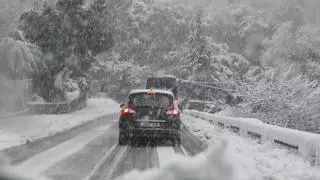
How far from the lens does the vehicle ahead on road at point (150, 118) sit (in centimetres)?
1612

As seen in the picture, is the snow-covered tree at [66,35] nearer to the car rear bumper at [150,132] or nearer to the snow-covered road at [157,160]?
the snow-covered road at [157,160]

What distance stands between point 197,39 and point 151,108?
51.1 meters

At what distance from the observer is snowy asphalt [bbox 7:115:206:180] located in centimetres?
1004

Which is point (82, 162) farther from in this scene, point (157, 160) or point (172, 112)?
point (172, 112)

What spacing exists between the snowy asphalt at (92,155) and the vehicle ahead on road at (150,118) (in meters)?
0.39

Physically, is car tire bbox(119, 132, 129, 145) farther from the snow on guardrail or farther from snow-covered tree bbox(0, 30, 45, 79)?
snow-covered tree bbox(0, 30, 45, 79)

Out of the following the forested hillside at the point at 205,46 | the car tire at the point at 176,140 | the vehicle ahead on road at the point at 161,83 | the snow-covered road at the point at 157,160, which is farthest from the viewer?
the vehicle ahead on road at the point at 161,83

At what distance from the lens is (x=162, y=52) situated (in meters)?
93.3

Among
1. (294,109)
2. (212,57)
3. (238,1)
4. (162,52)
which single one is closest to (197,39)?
(212,57)

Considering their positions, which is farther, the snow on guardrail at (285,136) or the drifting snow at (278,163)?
the snow on guardrail at (285,136)

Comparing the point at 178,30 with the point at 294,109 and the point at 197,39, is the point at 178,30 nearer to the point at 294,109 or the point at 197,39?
the point at 197,39

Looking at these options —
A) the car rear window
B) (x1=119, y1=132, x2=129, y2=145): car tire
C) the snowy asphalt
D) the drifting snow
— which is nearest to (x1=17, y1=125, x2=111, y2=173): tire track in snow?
the snowy asphalt

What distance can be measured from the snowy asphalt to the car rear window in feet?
4.09

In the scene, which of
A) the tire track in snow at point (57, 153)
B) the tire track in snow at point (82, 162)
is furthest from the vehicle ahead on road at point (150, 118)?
the tire track in snow at point (57, 153)
